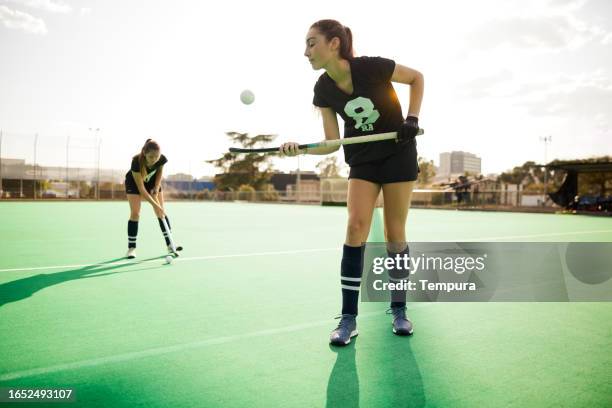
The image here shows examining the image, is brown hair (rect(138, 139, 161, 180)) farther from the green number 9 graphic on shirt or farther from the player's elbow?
the player's elbow

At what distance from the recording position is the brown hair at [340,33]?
322cm

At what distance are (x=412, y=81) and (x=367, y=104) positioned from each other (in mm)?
368

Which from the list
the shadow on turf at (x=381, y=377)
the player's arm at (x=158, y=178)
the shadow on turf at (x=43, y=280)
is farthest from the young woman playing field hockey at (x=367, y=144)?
the player's arm at (x=158, y=178)

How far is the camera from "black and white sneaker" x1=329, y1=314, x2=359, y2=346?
2.90 m

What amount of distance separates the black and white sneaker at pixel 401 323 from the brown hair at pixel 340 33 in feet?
6.08

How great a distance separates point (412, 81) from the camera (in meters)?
3.32

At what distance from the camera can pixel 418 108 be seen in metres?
3.27

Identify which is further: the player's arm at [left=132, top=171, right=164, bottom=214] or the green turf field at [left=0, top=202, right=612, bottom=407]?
the player's arm at [left=132, top=171, right=164, bottom=214]

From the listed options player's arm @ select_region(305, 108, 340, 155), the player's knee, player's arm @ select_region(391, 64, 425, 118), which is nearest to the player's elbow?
player's arm @ select_region(391, 64, 425, 118)

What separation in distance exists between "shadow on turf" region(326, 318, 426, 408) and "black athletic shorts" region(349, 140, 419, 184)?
1105 mm

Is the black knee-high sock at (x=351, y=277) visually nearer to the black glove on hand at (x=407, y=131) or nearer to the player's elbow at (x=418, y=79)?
the black glove on hand at (x=407, y=131)

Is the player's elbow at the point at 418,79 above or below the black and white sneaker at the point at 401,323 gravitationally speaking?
above

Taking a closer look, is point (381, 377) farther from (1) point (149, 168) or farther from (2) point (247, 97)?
(2) point (247, 97)

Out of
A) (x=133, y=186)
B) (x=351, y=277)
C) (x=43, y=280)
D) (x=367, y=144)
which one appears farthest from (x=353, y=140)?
(x=133, y=186)
